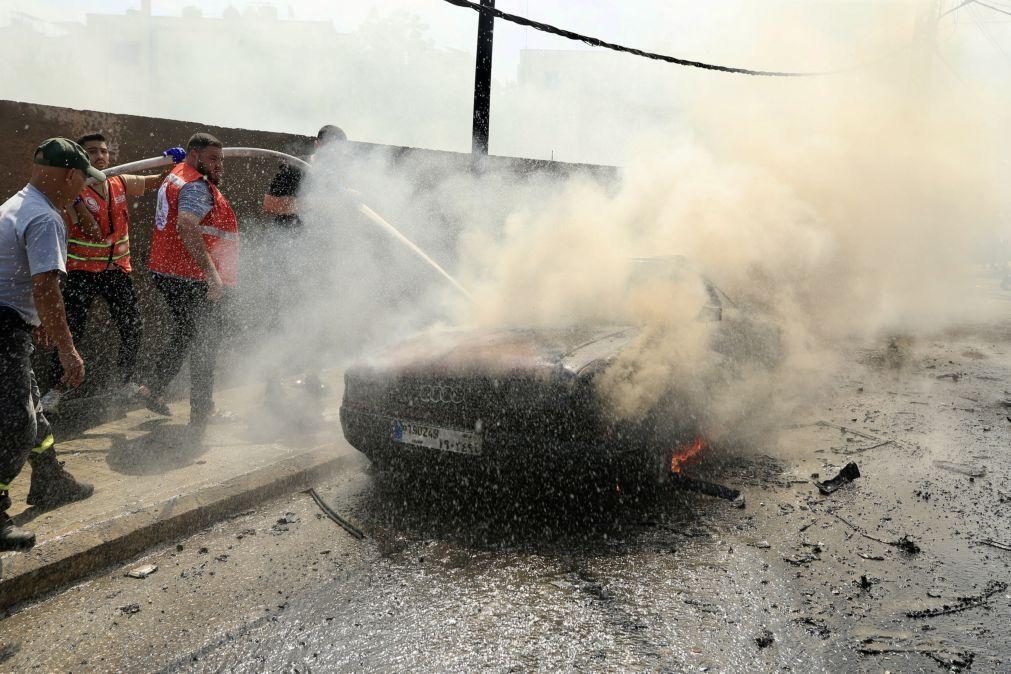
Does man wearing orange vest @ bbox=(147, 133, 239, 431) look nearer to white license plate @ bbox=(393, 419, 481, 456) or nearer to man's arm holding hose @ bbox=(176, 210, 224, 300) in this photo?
man's arm holding hose @ bbox=(176, 210, 224, 300)

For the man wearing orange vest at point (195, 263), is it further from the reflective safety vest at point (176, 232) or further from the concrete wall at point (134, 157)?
the concrete wall at point (134, 157)

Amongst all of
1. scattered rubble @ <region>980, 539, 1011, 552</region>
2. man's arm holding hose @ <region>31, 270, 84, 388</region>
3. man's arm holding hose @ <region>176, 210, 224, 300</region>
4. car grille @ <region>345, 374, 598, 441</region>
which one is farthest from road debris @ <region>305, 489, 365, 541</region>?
scattered rubble @ <region>980, 539, 1011, 552</region>

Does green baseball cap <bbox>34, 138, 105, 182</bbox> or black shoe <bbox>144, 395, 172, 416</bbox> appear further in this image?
black shoe <bbox>144, 395, 172, 416</bbox>

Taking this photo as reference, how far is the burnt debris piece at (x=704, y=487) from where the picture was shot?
172 inches

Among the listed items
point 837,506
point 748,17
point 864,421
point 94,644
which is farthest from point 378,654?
point 748,17

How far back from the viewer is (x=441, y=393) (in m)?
3.92

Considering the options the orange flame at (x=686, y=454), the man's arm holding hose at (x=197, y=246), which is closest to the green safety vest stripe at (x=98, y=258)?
the man's arm holding hose at (x=197, y=246)

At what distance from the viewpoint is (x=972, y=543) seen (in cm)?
390

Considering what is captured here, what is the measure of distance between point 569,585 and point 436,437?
1.09 meters

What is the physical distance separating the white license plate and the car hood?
1.00ft

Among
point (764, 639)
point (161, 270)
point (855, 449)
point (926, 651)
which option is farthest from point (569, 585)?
point (161, 270)

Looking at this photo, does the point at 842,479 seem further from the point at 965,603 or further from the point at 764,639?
the point at 764,639

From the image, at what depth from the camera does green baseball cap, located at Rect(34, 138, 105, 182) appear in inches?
130

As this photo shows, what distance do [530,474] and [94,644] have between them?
2.04 meters
